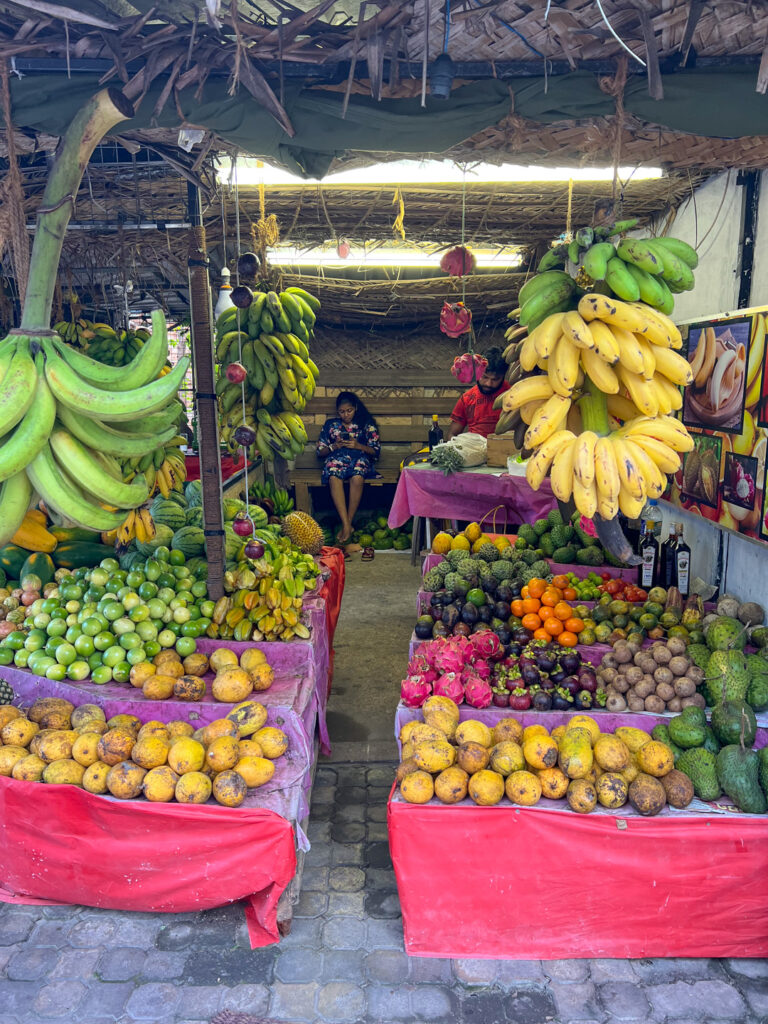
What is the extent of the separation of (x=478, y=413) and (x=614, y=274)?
14.3 feet

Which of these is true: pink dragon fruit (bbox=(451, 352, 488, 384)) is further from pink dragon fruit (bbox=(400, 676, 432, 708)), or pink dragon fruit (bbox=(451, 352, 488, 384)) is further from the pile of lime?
pink dragon fruit (bbox=(400, 676, 432, 708))

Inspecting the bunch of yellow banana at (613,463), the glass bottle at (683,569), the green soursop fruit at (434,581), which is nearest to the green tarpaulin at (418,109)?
the bunch of yellow banana at (613,463)

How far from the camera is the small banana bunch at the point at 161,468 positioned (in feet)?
13.9

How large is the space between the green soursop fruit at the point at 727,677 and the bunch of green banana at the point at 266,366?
3.18m

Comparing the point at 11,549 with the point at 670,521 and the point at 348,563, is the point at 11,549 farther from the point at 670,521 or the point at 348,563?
the point at 348,563

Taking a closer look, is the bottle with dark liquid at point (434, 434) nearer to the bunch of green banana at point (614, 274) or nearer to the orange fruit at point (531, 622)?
the orange fruit at point (531, 622)

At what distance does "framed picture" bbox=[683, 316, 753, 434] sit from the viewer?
10.7ft

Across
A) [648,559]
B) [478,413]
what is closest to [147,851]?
[648,559]

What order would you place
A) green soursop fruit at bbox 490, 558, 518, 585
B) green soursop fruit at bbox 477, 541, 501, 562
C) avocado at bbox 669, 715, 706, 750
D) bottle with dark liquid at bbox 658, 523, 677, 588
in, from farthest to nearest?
green soursop fruit at bbox 477, 541, 501, 562 → green soursop fruit at bbox 490, 558, 518, 585 → bottle with dark liquid at bbox 658, 523, 677, 588 → avocado at bbox 669, 715, 706, 750

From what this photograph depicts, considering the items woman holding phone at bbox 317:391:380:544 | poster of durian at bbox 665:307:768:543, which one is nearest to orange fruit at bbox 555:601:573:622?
poster of durian at bbox 665:307:768:543

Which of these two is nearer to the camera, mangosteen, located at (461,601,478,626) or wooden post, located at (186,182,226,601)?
wooden post, located at (186,182,226,601)

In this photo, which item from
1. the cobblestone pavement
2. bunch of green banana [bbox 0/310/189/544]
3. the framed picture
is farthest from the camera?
the framed picture

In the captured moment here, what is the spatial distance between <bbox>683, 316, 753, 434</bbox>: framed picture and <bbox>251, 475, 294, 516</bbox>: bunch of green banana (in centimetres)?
279

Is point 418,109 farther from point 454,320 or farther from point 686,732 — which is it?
point 454,320
